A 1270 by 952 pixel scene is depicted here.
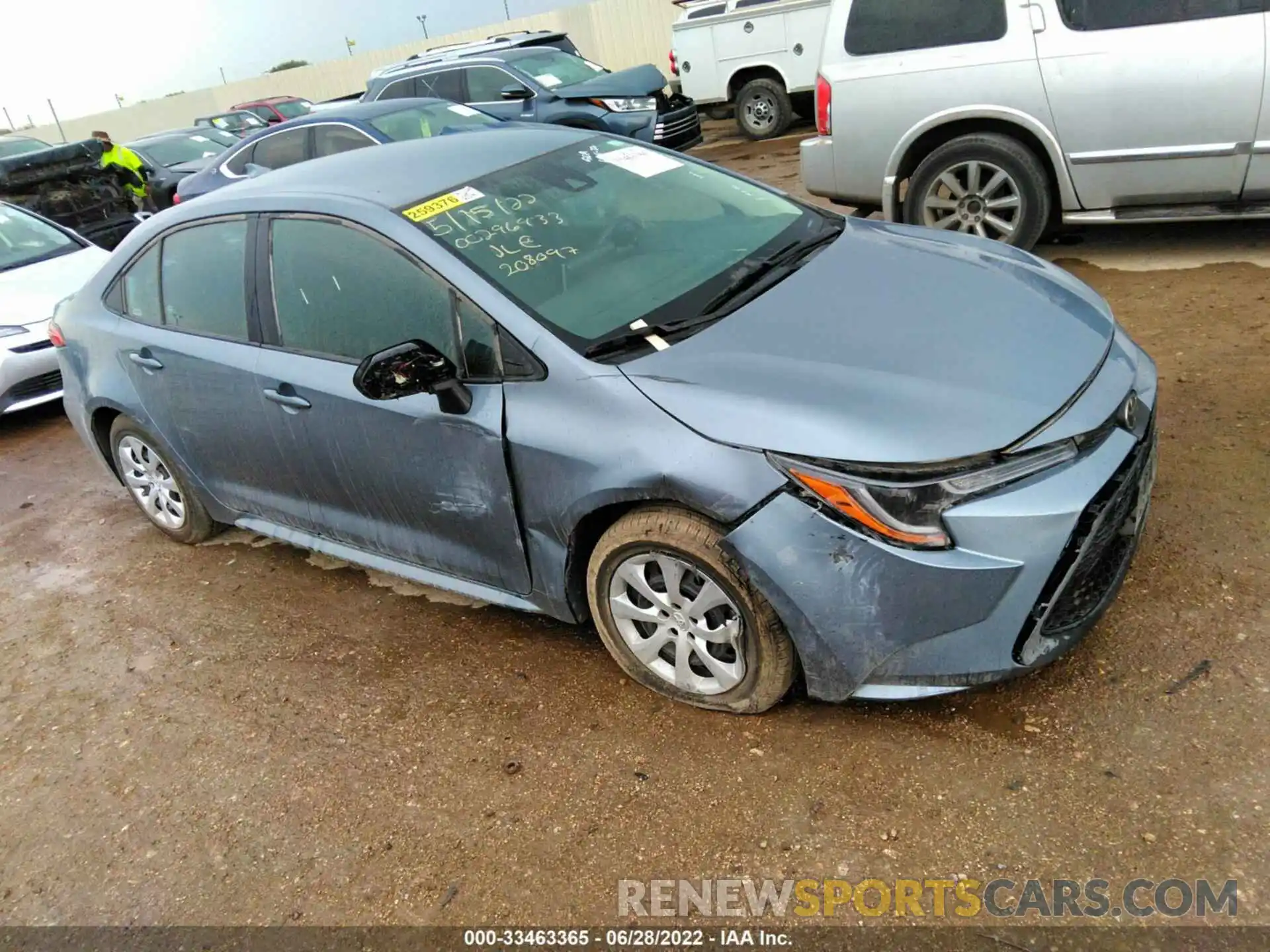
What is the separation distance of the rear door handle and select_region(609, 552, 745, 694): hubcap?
233cm

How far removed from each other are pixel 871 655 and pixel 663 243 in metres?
1.58

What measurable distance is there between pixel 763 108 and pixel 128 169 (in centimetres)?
832

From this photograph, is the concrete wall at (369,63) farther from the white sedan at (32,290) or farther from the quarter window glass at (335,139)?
the white sedan at (32,290)

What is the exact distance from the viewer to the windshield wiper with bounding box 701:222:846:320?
116 inches

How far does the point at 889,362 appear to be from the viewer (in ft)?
8.45

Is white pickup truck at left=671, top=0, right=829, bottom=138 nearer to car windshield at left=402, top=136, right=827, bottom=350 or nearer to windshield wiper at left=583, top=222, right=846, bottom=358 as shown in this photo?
car windshield at left=402, top=136, right=827, bottom=350

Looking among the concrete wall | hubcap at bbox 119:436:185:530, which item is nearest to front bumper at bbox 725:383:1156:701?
hubcap at bbox 119:436:185:530

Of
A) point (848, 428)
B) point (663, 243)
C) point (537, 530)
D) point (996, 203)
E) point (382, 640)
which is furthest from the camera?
point (996, 203)

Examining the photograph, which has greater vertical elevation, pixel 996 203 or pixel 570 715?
pixel 996 203

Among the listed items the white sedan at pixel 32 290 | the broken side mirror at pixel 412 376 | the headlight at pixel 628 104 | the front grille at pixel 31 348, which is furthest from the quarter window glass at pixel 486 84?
the broken side mirror at pixel 412 376

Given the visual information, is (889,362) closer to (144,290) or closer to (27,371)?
(144,290)

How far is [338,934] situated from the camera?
241cm

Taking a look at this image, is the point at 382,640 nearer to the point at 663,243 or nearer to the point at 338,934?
the point at 338,934

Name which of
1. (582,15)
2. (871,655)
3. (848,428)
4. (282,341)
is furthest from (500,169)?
(582,15)
